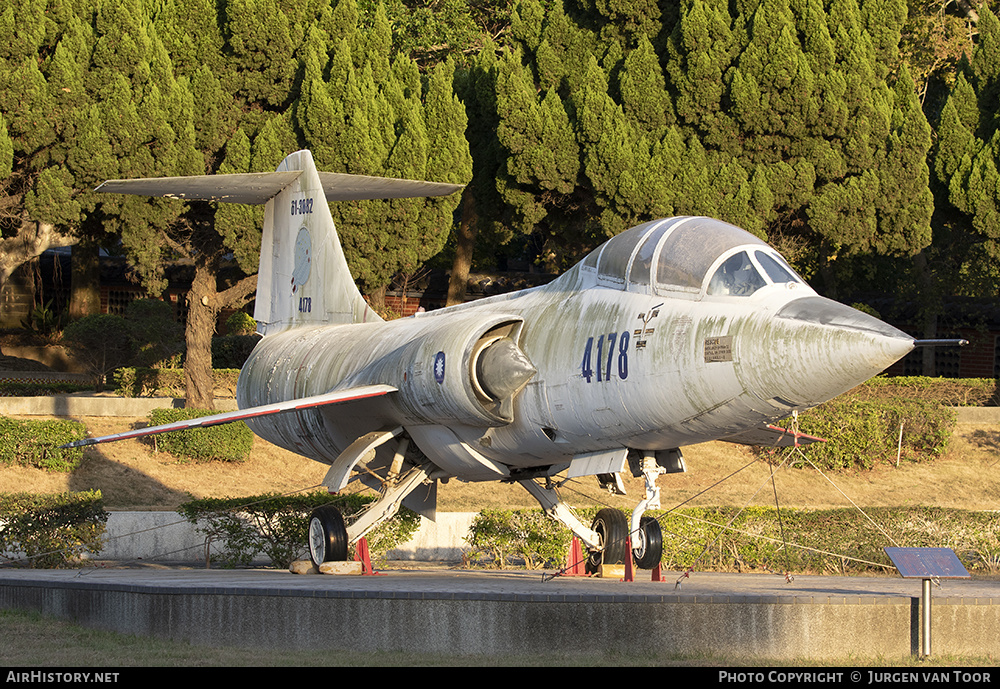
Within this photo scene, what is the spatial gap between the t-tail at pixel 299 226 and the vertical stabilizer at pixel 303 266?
14 mm

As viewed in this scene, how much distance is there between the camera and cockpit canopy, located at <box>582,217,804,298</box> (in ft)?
33.2

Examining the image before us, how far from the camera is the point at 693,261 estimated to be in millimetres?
10375

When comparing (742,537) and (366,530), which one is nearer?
(366,530)

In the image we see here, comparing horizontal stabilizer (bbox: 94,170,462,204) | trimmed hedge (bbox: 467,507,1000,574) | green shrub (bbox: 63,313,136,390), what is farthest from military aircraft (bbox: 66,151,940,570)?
green shrub (bbox: 63,313,136,390)

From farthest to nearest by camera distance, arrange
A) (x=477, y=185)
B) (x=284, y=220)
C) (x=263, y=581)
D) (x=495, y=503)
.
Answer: (x=477, y=185) → (x=495, y=503) → (x=284, y=220) → (x=263, y=581)

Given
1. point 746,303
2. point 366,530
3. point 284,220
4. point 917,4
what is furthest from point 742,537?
point 917,4

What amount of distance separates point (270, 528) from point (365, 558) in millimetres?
2636

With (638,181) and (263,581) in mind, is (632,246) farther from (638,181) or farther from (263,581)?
(638,181)

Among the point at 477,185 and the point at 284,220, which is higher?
the point at 477,185

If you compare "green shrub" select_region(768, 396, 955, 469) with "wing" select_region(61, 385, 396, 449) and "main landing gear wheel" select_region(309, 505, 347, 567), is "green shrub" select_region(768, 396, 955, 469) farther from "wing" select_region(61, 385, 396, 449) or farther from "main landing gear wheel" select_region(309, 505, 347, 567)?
"wing" select_region(61, 385, 396, 449)

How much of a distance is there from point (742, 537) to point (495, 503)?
743cm

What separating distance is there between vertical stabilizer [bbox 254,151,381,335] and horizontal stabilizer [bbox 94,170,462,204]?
0.26m

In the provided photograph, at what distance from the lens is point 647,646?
9891mm

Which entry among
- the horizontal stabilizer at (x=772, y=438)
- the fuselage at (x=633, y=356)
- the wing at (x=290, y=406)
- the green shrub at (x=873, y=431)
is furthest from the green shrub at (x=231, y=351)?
the horizontal stabilizer at (x=772, y=438)
